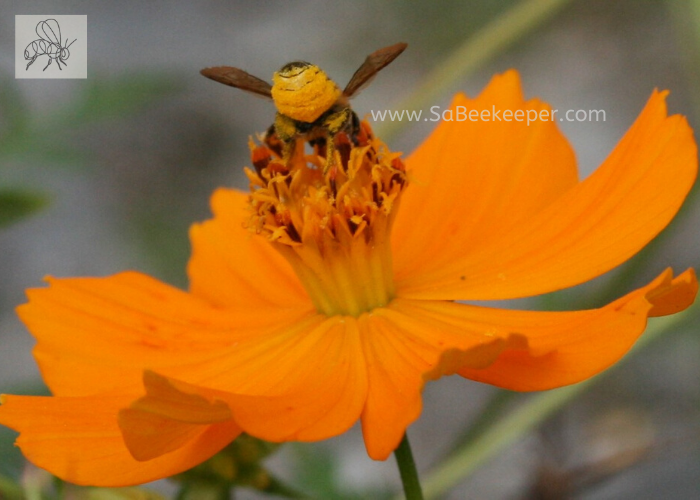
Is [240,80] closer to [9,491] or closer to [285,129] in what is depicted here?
[285,129]

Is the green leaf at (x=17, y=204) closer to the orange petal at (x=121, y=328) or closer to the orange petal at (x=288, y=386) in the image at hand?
the orange petal at (x=121, y=328)

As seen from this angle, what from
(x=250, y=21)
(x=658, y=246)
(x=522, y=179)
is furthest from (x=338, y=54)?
(x=522, y=179)

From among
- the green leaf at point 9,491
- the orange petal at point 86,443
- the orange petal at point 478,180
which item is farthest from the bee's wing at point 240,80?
the green leaf at point 9,491

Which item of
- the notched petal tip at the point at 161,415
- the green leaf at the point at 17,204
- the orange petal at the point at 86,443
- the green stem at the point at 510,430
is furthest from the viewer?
the green stem at the point at 510,430

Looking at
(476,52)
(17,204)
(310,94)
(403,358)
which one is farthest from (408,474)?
(476,52)

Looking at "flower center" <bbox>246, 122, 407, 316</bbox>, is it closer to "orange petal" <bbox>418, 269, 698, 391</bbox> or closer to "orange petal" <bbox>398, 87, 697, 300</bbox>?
"orange petal" <bbox>398, 87, 697, 300</bbox>

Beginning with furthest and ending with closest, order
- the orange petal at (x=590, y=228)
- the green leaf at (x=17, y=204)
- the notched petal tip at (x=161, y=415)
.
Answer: the green leaf at (x=17, y=204), the orange petal at (x=590, y=228), the notched petal tip at (x=161, y=415)
